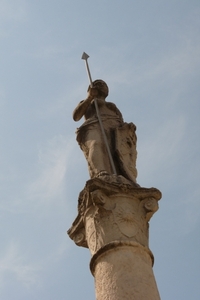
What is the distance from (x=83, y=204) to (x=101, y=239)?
0.74 meters

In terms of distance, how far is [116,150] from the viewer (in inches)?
327

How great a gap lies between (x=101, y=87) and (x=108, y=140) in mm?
1754

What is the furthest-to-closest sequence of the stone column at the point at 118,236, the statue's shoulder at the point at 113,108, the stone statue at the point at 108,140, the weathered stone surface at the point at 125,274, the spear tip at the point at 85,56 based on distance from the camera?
1. the spear tip at the point at 85,56
2. the statue's shoulder at the point at 113,108
3. the stone statue at the point at 108,140
4. the stone column at the point at 118,236
5. the weathered stone surface at the point at 125,274

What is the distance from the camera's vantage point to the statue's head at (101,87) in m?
9.87

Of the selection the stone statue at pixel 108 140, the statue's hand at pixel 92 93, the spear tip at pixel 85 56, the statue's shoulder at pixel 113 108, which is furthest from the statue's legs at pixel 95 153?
the spear tip at pixel 85 56

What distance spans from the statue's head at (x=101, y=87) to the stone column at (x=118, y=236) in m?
3.11

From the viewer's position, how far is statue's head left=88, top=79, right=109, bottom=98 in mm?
9866

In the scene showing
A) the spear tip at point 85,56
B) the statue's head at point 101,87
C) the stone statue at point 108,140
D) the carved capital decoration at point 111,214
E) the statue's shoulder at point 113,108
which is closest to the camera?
the carved capital decoration at point 111,214

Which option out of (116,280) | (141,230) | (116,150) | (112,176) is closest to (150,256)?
(141,230)

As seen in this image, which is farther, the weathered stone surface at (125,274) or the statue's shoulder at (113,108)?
the statue's shoulder at (113,108)

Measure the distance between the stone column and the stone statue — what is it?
385 millimetres

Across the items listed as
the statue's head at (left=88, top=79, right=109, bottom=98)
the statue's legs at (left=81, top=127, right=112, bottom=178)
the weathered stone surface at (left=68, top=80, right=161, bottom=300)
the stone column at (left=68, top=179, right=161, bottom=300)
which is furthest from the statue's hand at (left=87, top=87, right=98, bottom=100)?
the stone column at (left=68, top=179, right=161, bottom=300)

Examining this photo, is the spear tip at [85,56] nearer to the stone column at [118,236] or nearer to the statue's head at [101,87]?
the statue's head at [101,87]

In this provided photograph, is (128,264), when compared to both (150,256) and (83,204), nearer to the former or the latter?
(150,256)
